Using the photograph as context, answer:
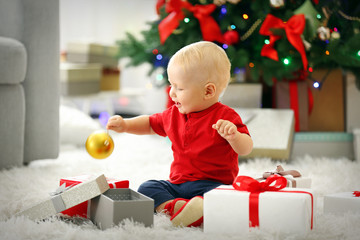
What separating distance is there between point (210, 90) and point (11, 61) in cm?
70

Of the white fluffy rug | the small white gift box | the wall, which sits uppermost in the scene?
the wall

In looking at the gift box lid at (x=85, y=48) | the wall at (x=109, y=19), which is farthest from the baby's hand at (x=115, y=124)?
the wall at (x=109, y=19)

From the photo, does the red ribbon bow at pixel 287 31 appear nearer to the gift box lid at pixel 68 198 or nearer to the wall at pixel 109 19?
the gift box lid at pixel 68 198

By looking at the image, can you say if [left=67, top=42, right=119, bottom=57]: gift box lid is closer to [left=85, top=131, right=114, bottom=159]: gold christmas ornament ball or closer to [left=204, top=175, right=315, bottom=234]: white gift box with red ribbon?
[left=85, top=131, right=114, bottom=159]: gold christmas ornament ball

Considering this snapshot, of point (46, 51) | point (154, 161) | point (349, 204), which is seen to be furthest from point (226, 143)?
point (46, 51)

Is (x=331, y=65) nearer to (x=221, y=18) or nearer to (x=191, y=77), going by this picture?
(x=221, y=18)

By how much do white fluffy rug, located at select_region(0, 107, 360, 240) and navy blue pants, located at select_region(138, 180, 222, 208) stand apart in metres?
0.08

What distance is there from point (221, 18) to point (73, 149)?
822 mm

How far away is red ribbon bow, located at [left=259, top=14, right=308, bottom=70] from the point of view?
5.87 ft

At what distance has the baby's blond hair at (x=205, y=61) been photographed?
3.63 ft

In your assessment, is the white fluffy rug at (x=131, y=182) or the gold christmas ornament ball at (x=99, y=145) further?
the gold christmas ornament ball at (x=99, y=145)

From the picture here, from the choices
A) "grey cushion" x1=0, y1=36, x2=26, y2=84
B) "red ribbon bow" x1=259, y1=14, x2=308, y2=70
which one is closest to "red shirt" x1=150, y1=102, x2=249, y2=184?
"grey cushion" x1=0, y1=36, x2=26, y2=84

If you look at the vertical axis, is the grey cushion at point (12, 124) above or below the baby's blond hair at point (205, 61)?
below

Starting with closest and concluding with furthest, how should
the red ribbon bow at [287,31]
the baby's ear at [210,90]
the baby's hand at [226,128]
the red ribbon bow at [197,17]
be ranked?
the baby's hand at [226,128]
the baby's ear at [210,90]
the red ribbon bow at [287,31]
the red ribbon bow at [197,17]
